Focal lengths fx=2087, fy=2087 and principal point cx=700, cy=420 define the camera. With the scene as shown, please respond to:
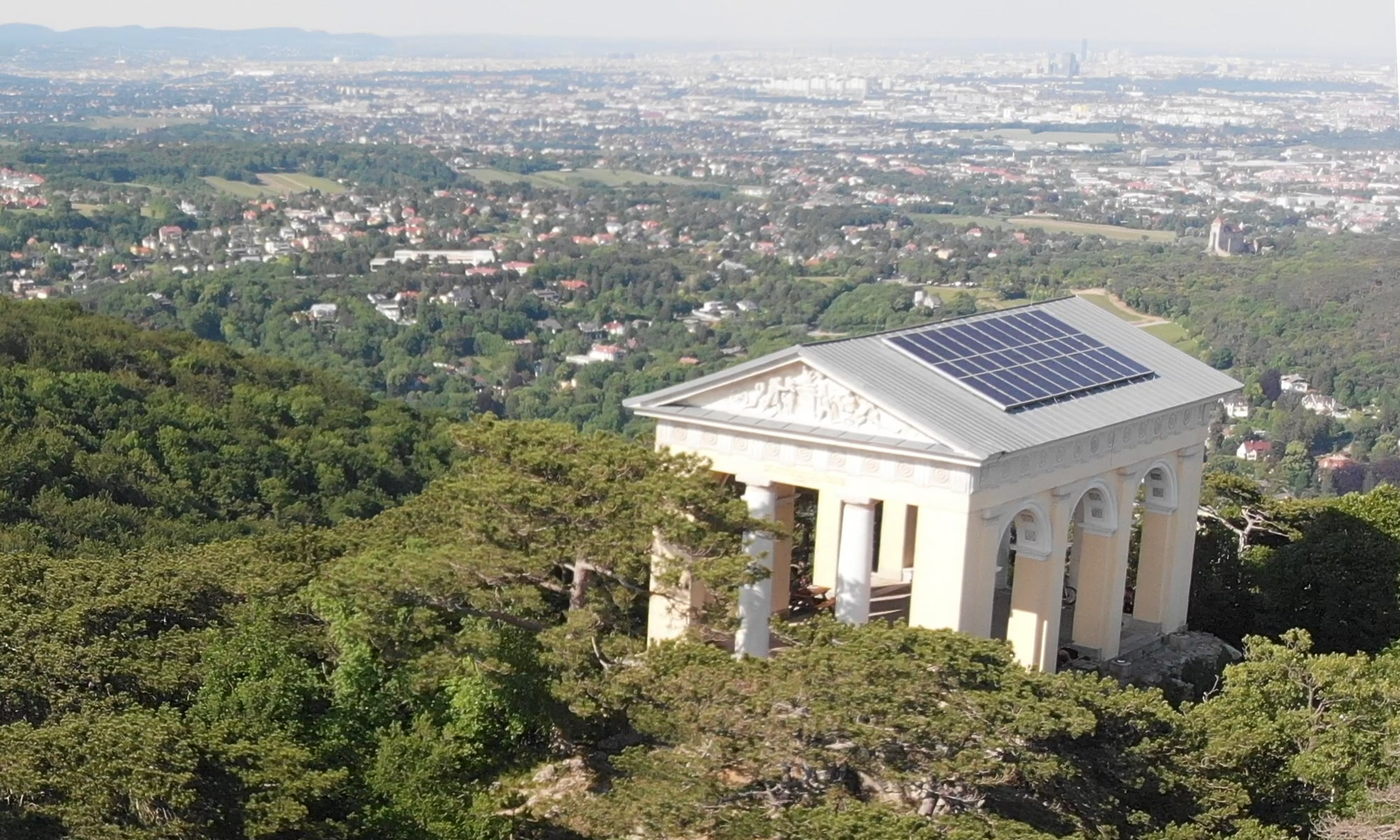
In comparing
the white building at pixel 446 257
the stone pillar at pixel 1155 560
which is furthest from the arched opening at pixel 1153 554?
the white building at pixel 446 257

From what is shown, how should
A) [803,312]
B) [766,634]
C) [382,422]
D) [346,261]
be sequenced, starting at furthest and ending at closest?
[346,261] → [803,312] → [382,422] → [766,634]

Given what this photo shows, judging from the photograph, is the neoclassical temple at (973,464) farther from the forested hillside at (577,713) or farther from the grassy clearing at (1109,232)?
the grassy clearing at (1109,232)

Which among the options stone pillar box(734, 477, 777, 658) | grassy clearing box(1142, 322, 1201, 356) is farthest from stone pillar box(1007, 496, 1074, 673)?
grassy clearing box(1142, 322, 1201, 356)

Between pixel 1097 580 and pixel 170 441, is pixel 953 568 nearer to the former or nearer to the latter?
pixel 1097 580

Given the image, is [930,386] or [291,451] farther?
[291,451]

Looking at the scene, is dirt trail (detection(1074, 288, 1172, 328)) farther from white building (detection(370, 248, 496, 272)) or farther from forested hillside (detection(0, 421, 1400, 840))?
forested hillside (detection(0, 421, 1400, 840))

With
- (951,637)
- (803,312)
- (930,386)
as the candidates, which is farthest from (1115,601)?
(803,312)

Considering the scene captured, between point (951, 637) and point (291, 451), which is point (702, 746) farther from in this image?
point (291, 451)
